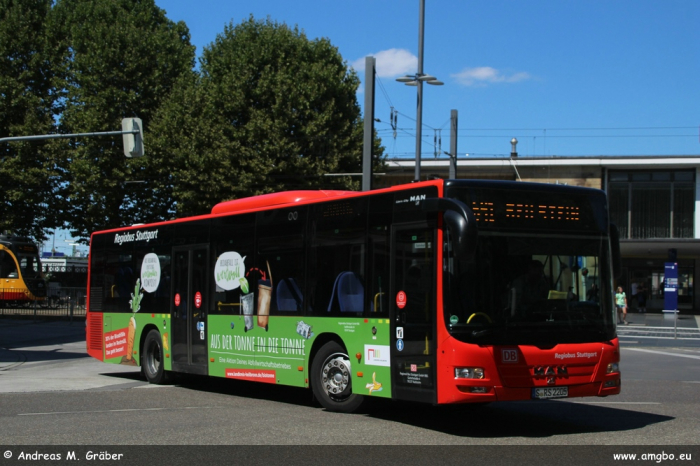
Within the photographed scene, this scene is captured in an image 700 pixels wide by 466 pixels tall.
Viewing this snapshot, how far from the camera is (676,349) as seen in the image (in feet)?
82.7

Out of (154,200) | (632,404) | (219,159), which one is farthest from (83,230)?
(632,404)

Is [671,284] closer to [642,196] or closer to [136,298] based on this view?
[642,196]

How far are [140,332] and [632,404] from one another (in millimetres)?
8918

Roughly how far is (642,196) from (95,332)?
122 ft

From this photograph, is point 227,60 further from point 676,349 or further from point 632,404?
point 632,404

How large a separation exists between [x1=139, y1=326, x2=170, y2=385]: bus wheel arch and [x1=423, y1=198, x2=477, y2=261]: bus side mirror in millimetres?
7935

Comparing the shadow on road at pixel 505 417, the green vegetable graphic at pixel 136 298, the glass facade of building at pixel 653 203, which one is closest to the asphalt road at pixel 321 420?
the shadow on road at pixel 505 417

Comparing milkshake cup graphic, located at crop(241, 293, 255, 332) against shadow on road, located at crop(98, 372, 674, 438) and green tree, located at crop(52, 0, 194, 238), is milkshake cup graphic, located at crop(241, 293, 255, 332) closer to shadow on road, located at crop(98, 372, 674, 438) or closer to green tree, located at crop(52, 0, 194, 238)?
shadow on road, located at crop(98, 372, 674, 438)

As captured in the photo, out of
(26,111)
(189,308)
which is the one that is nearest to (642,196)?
(26,111)

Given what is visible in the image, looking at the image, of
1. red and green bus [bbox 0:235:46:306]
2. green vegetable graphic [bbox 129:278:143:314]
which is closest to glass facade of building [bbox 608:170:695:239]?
red and green bus [bbox 0:235:46:306]

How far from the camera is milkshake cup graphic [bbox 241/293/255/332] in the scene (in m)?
12.8

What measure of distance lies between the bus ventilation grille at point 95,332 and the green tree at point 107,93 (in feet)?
71.0

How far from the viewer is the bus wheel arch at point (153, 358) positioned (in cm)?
1530

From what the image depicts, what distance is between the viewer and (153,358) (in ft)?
51.4
